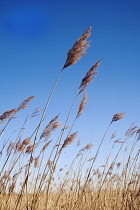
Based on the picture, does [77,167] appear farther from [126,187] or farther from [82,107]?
[82,107]

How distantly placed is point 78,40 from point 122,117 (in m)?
1.36

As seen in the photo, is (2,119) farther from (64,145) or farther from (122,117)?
(122,117)

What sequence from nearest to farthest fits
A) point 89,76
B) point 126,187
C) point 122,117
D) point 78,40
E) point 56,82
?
point 56,82 → point 78,40 → point 89,76 → point 122,117 → point 126,187

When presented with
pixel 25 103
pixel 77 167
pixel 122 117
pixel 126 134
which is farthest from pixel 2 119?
pixel 126 134

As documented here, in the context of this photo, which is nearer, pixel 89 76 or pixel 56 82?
pixel 56 82

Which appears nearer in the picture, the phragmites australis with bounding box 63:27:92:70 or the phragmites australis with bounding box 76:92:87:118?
the phragmites australis with bounding box 63:27:92:70

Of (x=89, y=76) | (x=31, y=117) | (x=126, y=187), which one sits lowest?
(x=126, y=187)

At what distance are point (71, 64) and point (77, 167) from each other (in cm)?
244

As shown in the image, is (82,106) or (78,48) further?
(82,106)

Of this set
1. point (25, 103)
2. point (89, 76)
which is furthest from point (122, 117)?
point (25, 103)

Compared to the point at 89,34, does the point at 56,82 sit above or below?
below

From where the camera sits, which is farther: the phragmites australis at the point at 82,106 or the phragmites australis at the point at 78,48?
the phragmites australis at the point at 82,106

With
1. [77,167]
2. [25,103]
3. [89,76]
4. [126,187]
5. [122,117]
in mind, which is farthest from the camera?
[77,167]

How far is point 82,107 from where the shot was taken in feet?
10.5
